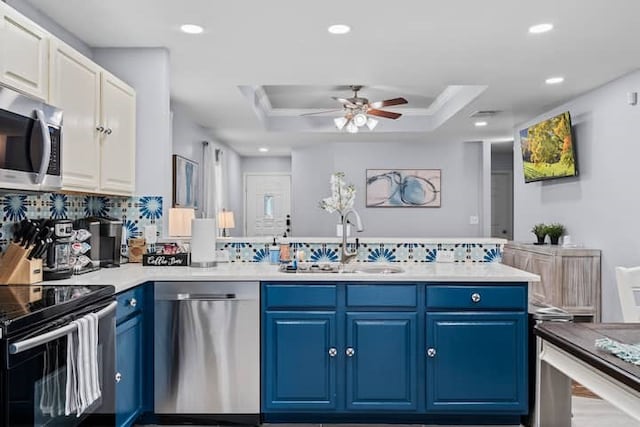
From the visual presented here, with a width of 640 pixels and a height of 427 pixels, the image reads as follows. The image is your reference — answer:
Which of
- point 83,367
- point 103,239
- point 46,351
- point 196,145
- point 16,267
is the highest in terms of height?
point 196,145

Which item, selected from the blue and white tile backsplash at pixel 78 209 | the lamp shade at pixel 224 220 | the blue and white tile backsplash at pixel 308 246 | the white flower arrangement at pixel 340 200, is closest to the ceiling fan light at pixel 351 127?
the white flower arrangement at pixel 340 200

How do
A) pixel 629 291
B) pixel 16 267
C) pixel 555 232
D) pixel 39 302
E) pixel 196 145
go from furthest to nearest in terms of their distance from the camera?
pixel 196 145, pixel 555 232, pixel 16 267, pixel 629 291, pixel 39 302

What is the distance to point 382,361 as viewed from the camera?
2.81m

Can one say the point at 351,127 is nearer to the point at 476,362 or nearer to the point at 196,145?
the point at 196,145

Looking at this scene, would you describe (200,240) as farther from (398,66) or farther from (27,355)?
(398,66)

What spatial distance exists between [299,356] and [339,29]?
78.8 inches

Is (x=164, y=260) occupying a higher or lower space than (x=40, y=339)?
higher

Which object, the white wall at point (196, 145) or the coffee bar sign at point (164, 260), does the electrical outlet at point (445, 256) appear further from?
the white wall at point (196, 145)

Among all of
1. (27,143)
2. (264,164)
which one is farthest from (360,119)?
(264,164)

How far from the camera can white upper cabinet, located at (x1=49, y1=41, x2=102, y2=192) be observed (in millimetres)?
2451

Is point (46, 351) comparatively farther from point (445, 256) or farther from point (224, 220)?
point (224, 220)

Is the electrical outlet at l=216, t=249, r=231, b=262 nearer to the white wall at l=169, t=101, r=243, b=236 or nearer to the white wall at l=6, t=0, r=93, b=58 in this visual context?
the white wall at l=6, t=0, r=93, b=58

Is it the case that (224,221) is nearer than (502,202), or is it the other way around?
(224,221)

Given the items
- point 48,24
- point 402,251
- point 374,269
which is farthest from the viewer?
point 402,251
